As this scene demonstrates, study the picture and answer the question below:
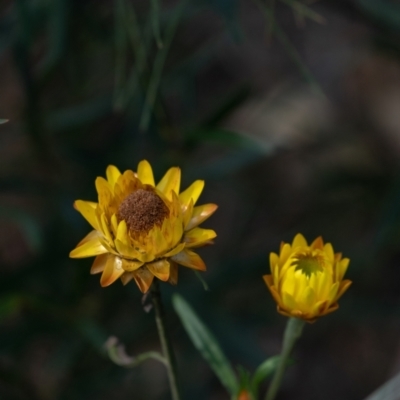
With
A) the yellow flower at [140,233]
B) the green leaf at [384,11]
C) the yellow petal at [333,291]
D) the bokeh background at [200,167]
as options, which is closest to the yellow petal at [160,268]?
the yellow flower at [140,233]

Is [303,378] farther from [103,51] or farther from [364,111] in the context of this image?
[103,51]

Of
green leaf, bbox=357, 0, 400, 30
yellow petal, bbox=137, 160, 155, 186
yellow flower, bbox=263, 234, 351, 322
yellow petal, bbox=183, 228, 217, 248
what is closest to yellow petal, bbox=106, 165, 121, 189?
yellow petal, bbox=137, 160, 155, 186

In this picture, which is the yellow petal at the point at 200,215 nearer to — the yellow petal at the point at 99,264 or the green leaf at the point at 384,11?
the yellow petal at the point at 99,264

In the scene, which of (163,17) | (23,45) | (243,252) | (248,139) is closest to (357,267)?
(243,252)

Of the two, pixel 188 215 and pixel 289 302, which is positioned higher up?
pixel 188 215

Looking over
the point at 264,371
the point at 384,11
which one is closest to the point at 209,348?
the point at 264,371

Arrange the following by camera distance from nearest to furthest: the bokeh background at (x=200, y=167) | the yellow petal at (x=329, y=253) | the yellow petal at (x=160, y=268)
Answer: the yellow petal at (x=160, y=268), the yellow petal at (x=329, y=253), the bokeh background at (x=200, y=167)

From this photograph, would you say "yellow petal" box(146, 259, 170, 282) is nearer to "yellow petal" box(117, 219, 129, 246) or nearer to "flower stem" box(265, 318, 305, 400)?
"yellow petal" box(117, 219, 129, 246)

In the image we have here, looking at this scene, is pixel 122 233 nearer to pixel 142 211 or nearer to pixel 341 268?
pixel 142 211
